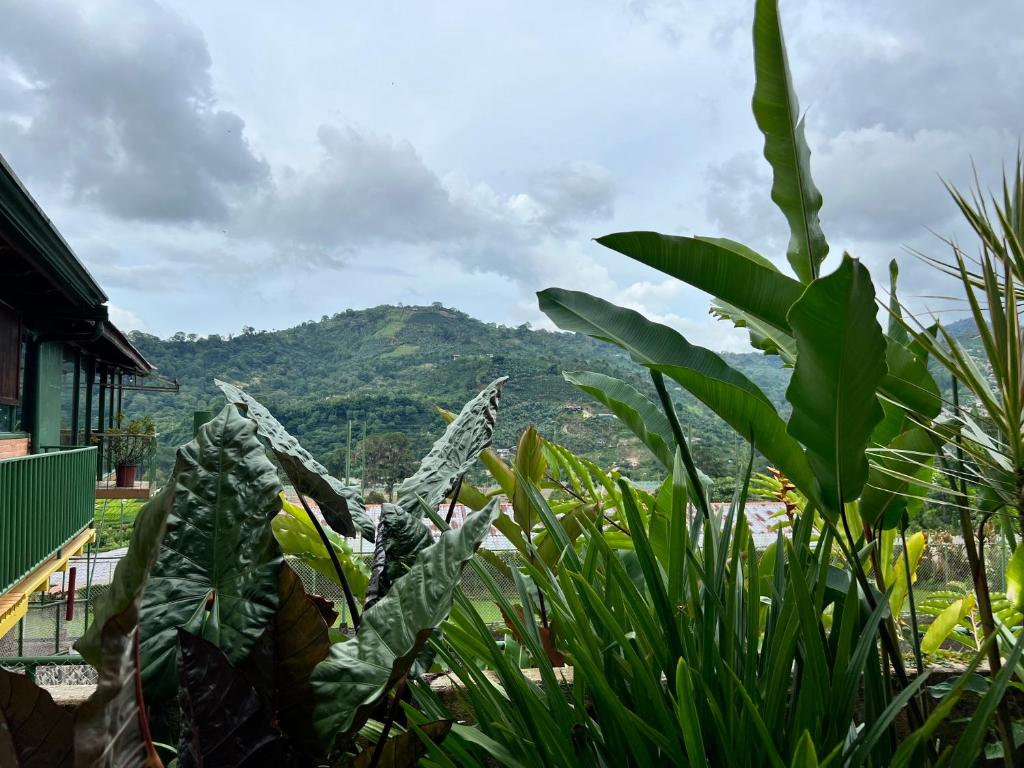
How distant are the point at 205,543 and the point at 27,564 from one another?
18.4 ft

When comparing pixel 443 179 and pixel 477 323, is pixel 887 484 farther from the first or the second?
pixel 443 179

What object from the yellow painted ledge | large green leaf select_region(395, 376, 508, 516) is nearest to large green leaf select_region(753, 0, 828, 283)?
large green leaf select_region(395, 376, 508, 516)

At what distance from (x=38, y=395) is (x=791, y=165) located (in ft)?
27.6

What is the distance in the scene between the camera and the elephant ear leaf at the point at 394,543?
102cm

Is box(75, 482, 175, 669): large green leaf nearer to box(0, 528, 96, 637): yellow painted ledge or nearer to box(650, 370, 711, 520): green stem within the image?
box(650, 370, 711, 520): green stem

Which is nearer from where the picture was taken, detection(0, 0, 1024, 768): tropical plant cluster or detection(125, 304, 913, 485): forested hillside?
detection(0, 0, 1024, 768): tropical plant cluster

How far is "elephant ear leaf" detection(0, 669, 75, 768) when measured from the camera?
65 centimetres

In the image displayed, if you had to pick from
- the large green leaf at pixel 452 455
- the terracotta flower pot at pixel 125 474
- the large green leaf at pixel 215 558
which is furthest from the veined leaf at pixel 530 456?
the terracotta flower pot at pixel 125 474

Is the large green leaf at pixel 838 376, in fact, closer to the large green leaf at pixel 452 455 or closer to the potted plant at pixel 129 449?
the large green leaf at pixel 452 455

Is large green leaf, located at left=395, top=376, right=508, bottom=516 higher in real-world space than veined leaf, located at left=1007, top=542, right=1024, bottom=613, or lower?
higher

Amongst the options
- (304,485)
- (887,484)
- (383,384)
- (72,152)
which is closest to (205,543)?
(304,485)

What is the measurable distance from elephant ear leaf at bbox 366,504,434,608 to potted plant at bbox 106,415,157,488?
11.6 meters

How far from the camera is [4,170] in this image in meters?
3.40

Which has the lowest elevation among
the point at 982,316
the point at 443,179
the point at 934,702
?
the point at 934,702
